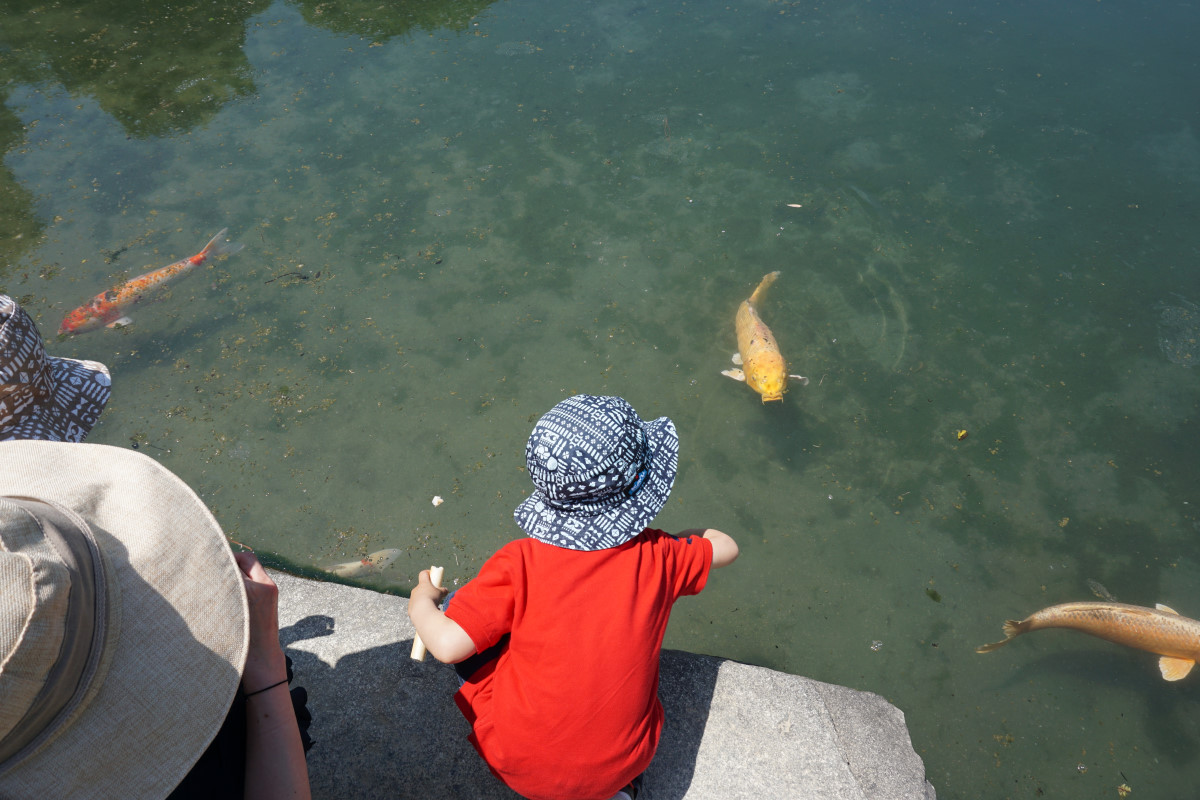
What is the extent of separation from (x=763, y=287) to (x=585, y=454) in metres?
4.02

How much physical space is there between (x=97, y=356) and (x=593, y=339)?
11.7 feet

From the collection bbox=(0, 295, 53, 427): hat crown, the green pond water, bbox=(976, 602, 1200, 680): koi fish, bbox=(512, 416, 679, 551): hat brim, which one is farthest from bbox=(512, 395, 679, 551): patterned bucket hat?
bbox=(976, 602, 1200, 680): koi fish

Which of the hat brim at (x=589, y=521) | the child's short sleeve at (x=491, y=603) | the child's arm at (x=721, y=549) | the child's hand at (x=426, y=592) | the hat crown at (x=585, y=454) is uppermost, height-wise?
the hat crown at (x=585, y=454)

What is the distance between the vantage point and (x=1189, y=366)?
16.2 feet

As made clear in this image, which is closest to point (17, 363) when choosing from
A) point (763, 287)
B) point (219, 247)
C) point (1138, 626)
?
point (219, 247)

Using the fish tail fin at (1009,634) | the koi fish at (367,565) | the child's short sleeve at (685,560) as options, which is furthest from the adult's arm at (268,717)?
the fish tail fin at (1009,634)

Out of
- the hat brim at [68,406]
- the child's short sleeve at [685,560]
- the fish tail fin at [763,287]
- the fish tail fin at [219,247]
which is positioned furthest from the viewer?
the fish tail fin at [219,247]

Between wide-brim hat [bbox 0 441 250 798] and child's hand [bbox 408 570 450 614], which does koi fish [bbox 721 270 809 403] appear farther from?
wide-brim hat [bbox 0 441 250 798]

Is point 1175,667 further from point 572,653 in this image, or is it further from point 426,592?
point 426,592

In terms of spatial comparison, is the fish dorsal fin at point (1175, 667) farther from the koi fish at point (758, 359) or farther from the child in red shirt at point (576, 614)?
the child in red shirt at point (576, 614)

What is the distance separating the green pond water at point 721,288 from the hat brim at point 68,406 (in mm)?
1590

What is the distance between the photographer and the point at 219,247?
219 inches

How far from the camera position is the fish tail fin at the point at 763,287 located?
5301 mm

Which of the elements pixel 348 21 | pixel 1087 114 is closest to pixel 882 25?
pixel 1087 114
